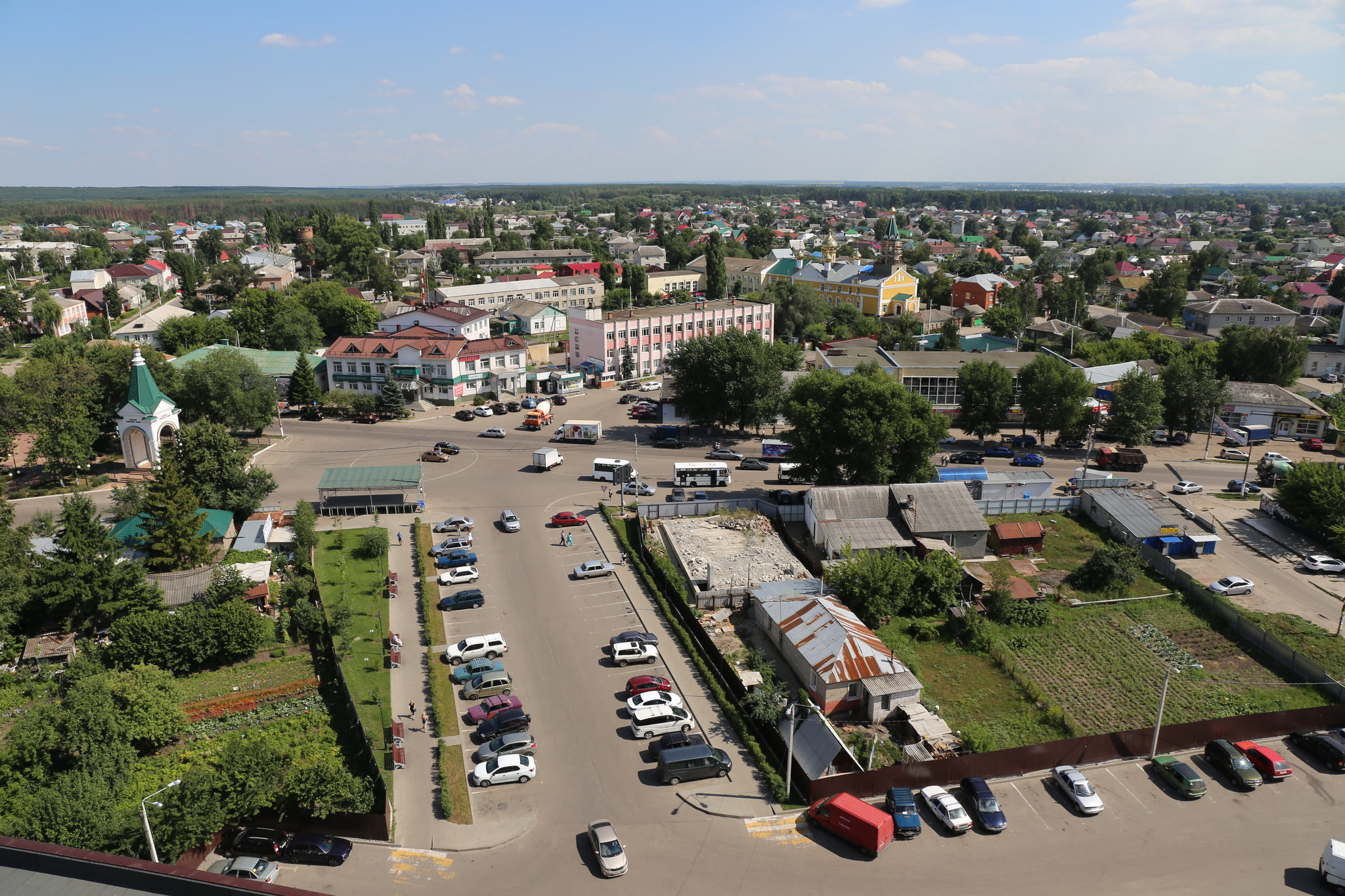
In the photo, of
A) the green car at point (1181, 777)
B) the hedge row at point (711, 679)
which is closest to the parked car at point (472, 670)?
the hedge row at point (711, 679)

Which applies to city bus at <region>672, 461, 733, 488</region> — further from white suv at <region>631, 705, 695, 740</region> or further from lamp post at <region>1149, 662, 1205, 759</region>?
lamp post at <region>1149, 662, 1205, 759</region>

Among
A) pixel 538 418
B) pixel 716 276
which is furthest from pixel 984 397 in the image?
pixel 716 276

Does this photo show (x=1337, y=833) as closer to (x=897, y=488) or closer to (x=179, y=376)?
(x=897, y=488)

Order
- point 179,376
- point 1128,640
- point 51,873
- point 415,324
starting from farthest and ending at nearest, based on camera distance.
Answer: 1. point 415,324
2. point 179,376
3. point 1128,640
4. point 51,873

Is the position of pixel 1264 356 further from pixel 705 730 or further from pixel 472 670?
pixel 472 670

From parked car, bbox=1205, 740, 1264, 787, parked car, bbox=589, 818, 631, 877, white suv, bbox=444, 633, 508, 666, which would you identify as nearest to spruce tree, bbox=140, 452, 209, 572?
white suv, bbox=444, 633, 508, 666

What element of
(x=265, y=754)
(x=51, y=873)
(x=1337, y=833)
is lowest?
(x=1337, y=833)

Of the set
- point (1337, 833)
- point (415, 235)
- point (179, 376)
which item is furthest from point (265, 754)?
point (415, 235)
